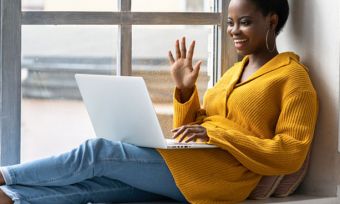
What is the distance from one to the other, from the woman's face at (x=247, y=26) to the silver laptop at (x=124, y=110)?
0.37 metres

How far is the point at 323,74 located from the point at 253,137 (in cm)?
31

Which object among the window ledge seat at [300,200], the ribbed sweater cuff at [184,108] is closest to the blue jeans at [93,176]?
the window ledge seat at [300,200]

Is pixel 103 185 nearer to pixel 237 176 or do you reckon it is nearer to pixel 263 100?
pixel 237 176

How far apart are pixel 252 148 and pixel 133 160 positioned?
1.04ft

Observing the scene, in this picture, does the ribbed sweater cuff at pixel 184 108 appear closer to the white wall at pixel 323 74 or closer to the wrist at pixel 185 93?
the wrist at pixel 185 93

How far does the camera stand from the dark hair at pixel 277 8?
2037 millimetres

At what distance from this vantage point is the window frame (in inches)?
83.6

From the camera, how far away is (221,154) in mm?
1883

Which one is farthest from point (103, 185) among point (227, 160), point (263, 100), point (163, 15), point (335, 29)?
point (335, 29)

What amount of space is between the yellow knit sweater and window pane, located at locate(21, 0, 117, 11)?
486 mm

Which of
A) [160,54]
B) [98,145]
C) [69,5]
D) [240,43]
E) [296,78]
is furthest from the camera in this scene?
[160,54]

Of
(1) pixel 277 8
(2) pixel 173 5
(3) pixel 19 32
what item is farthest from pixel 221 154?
(3) pixel 19 32

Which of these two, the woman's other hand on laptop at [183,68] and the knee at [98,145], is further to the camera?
the woman's other hand on laptop at [183,68]

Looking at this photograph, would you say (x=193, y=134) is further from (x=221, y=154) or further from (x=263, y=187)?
(x=263, y=187)
